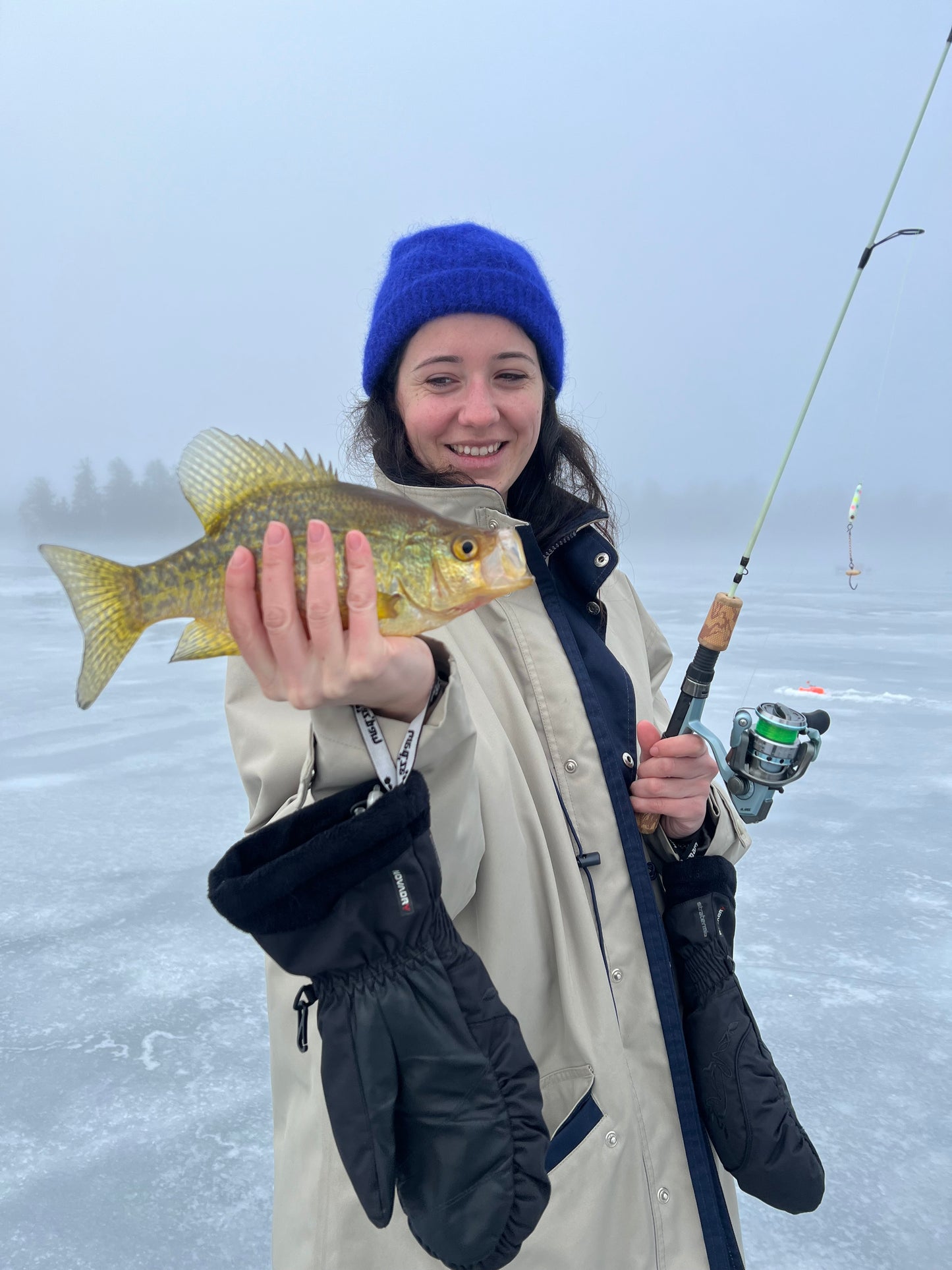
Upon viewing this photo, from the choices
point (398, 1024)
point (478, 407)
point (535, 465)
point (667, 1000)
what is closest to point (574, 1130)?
point (667, 1000)

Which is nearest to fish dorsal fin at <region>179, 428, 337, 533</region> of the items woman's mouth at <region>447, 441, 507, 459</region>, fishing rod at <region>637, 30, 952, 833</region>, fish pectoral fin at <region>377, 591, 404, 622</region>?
fish pectoral fin at <region>377, 591, 404, 622</region>

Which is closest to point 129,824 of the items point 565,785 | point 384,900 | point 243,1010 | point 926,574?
point 243,1010

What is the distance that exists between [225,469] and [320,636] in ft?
1.37

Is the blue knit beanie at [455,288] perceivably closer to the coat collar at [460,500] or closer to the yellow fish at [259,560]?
the coat collar at [460,500]

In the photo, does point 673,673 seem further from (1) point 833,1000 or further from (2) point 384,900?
(2) point 384,900

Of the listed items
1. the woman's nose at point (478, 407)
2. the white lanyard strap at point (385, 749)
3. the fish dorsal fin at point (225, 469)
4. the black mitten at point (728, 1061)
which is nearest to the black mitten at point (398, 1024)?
the white lanyard strap at point (385, 749)

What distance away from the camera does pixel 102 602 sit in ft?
4.12

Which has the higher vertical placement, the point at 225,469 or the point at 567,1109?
the point at 225,469

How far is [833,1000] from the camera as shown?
314cm

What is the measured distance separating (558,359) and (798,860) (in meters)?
3.27

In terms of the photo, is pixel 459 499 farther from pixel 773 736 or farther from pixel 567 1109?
pixel 773 736

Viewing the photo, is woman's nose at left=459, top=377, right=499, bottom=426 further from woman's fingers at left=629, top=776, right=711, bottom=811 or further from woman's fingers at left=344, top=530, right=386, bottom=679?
woman's fingers at left=629, top=776, right=711, bottom=811

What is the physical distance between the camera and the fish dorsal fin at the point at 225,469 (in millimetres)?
1264

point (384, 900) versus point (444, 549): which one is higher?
point (444, 549)
